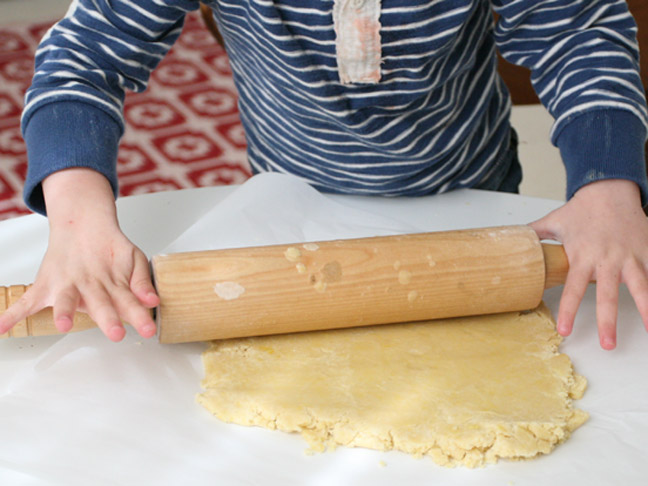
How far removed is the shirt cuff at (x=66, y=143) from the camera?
711 millimetres

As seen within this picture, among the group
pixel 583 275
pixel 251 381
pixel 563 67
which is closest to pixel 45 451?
pixel 251 381

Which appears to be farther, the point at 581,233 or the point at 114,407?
the point at 581,233

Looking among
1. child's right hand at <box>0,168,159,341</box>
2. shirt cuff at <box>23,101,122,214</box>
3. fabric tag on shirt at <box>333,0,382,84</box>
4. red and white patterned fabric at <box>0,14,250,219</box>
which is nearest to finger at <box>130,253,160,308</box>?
child's right hand at <box>0,168,159,341</box>

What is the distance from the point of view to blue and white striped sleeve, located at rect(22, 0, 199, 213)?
A: 0.72 meters

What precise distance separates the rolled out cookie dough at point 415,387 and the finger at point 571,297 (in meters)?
0.03

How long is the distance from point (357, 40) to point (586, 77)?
227 millimetres

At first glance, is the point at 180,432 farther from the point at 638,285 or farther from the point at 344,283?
the point at 638,285

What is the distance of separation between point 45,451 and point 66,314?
0.10 m

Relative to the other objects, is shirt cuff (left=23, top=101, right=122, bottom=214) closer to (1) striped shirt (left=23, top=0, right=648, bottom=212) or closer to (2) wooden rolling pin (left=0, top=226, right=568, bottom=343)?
(1) striped shirt (left=23, top=0, right=648, bottom=212)

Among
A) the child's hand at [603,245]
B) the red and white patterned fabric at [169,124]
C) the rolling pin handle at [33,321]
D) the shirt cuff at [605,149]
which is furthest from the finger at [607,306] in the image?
the red and white patterned fabric at [169,124]

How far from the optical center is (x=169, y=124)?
2076mm

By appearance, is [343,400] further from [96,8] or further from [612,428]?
[96,8]

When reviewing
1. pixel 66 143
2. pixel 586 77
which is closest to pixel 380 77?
pixel 586 77

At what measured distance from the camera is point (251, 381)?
2.07 ft
